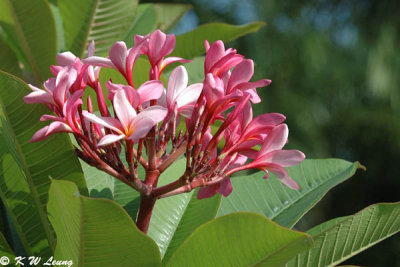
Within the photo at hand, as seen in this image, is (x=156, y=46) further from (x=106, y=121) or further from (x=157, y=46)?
(x=106, y=121)

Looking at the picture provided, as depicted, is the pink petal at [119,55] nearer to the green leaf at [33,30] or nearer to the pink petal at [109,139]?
the pink petal at [109,139]

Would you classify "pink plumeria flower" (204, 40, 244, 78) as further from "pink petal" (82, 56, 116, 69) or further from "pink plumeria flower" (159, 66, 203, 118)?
"pink petal" (82, 56, 116, 69)

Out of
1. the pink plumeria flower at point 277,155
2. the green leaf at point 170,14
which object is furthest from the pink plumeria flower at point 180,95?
the green leaf at point 170,14

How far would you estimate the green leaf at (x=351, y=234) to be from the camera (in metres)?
0.74

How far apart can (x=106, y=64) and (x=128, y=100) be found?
0.09m

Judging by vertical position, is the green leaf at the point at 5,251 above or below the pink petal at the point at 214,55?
below

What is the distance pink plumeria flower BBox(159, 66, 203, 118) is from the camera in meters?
0.70

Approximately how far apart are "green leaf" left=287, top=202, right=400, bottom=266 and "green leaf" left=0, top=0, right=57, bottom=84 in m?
0.67

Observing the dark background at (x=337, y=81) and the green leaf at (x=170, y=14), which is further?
the dark background at (x=337, y=81)

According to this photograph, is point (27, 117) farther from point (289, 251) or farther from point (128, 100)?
point (289, 251)

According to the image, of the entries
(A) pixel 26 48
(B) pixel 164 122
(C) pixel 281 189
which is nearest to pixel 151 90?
(B) pixel 164 122

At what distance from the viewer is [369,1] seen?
21.3ft

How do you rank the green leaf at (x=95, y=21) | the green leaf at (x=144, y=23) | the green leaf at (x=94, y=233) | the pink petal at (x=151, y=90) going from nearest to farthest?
the green leaf at (x=94, y=233)
the pink petal at (x=151, y=90)
the green leaf at (x=95, y=21)
the green leaf at (x=144, y=23)

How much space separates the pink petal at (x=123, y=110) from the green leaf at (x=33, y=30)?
0.52 m
